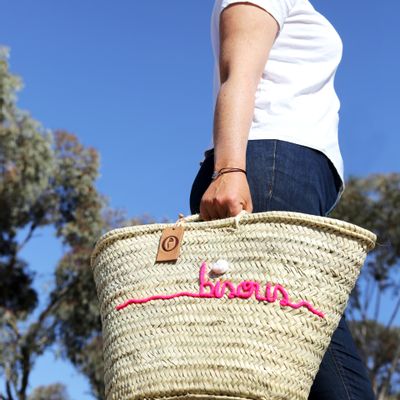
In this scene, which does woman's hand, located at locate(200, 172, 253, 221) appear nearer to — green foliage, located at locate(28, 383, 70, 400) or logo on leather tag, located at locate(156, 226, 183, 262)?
logo on leather tag, located at locate(156, 226, 183, 262)

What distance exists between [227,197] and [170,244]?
0.15m

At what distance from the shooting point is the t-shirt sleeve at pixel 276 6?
176 cm

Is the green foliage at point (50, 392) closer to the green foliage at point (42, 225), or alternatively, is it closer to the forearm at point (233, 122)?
the green foliage at point (42, 225)

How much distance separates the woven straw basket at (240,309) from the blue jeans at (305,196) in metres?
0.14

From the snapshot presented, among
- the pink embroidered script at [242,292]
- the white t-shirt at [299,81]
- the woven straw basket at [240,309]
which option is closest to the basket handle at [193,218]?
the woven straw basket at [240,309]

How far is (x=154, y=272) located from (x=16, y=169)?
16.7 metres

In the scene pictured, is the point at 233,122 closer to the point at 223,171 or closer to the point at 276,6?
the point at 223,171

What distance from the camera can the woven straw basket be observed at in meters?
1.44

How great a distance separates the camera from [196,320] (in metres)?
1.48

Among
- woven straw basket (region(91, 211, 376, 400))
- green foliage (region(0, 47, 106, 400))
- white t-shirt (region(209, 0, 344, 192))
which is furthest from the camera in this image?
green foliage (region(0, 47, 106, 400))

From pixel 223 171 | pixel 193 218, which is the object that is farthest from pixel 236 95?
pixel 193 218

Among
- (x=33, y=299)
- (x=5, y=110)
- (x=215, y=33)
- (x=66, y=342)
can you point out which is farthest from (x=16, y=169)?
(x=215, y=33)

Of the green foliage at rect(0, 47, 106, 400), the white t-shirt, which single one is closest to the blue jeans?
the white t-shirt

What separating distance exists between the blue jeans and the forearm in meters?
0.06
